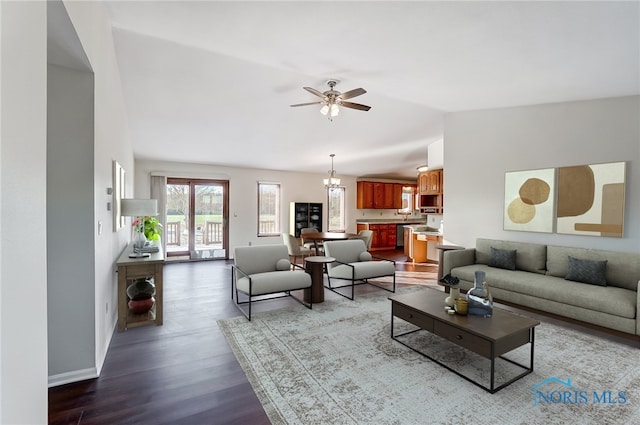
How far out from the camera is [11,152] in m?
0.92

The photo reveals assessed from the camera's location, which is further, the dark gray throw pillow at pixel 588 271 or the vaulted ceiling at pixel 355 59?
the dark gray throw pillow at pixel 588 271


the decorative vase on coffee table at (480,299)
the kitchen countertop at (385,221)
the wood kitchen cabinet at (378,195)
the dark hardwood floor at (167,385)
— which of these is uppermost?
the wood kitchen cabinet at (378,195)

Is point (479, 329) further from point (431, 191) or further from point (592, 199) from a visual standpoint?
point (431, 191)

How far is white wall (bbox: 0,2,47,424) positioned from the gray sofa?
4359mm

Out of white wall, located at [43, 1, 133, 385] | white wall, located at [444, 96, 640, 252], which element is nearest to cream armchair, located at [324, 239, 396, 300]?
white wall, located at [444, 96, 640, 252]

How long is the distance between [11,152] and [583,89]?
5.00 metres

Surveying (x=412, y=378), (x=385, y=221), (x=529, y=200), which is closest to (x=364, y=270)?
(x=412, y=378)

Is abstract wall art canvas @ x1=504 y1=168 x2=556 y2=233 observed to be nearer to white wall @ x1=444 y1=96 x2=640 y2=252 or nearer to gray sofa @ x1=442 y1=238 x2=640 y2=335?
white wall @ x1=444 y1=96 x2=640 y2=252

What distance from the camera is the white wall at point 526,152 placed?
3.57 m

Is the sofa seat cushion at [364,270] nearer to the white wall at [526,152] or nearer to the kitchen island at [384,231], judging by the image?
the white wall at [526,152]

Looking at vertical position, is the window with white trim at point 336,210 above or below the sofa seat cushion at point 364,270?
above

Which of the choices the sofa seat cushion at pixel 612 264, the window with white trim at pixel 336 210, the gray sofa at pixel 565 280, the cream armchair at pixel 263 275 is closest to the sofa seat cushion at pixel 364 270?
the cream armchair at pixel 263 275

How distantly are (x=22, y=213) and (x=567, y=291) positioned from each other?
14.6 feet

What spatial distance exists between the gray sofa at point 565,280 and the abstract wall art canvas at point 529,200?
Answer: 0.31m
